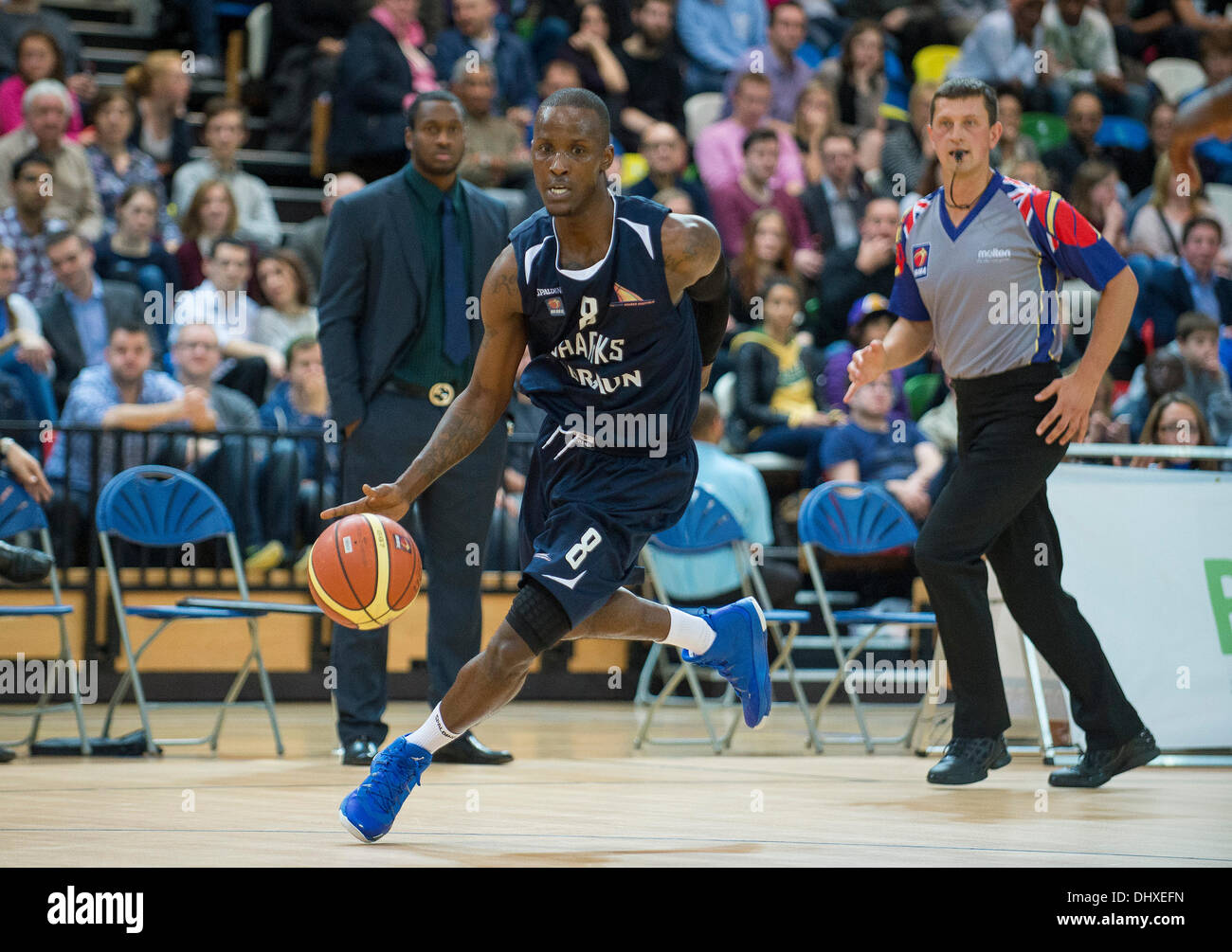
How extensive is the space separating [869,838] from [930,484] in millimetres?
6512

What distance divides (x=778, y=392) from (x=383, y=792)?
7.53 m

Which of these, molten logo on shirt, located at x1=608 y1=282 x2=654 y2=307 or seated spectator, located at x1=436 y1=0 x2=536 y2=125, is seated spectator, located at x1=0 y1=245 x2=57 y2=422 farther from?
molten logo on shirt, located at x1=608 y1=282 x2=654 y2=307

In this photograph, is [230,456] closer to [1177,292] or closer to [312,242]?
[312,242]

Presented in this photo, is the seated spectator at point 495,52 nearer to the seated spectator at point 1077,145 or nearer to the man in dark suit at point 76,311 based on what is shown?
the man in dark suit at point 76,311

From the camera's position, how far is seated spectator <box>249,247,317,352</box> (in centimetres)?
1054

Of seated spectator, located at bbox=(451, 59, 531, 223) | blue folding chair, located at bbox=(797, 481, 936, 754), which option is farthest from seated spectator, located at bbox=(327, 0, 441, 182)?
blue folding chair, located at bbox=(797, 481, 936, 754)

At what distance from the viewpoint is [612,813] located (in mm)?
4793

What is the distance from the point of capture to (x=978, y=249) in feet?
18.6

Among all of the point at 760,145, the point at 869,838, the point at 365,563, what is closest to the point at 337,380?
the point at 365,563

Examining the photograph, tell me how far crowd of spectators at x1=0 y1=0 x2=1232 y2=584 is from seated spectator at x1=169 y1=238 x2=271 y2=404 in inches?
0.7

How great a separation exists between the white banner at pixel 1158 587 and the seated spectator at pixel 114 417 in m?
4.85

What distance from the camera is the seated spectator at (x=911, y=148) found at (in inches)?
530

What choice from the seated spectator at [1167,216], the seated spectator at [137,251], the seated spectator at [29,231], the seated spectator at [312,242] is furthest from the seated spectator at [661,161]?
the seated spectator at [29,231]

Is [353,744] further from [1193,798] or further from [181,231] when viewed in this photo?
[181,231]
